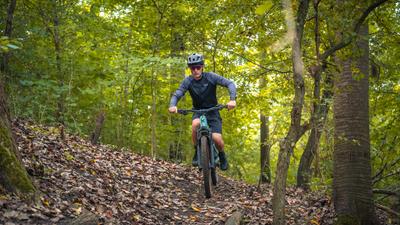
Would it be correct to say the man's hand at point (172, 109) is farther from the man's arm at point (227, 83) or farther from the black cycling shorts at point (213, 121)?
the man's arm at point (227, 83)

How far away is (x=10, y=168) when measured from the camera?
463cm

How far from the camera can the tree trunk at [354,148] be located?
22.3 feet

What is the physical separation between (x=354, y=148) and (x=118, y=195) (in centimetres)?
387

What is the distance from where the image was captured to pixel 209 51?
42.9 feet

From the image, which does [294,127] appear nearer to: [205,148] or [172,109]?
[205,148]

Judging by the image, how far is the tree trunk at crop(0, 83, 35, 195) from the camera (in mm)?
4570

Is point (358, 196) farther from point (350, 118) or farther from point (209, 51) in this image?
point (209, 51)

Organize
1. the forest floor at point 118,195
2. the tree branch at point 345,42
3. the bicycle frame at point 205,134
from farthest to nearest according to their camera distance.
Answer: the bicycle frame at point 205,134, the tree branch at point 345,42, the forest floor at point 118,195

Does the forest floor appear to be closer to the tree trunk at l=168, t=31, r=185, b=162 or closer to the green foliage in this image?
the green foliage

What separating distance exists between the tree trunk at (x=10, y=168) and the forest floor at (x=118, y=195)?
6.9 inches

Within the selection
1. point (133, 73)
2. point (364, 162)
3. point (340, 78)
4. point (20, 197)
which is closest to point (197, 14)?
point (133, 73)

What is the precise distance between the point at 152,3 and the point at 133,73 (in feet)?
8.95

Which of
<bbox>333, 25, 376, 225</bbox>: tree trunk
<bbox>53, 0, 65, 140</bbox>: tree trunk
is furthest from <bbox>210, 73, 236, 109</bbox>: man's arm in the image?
<bbox>53, 0, 65, 140</bbox>: tree trunk

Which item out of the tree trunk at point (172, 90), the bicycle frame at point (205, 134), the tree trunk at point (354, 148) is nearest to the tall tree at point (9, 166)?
the bicycle frame at point (205, 134)
